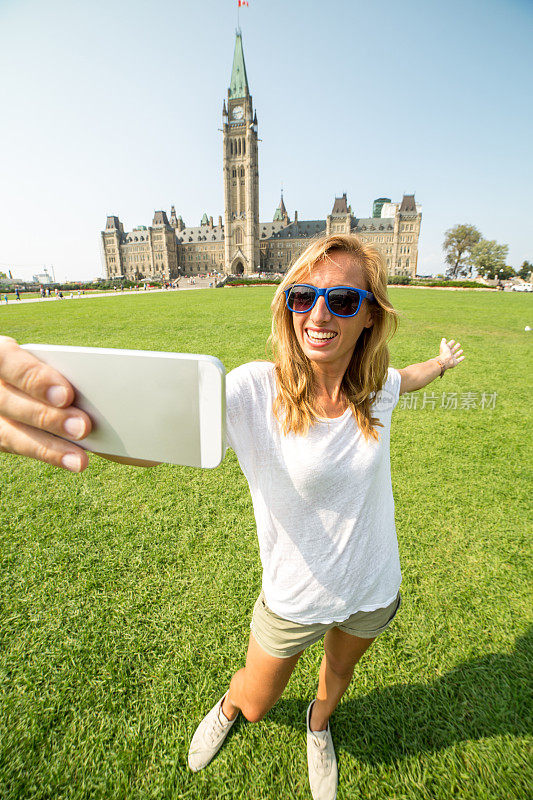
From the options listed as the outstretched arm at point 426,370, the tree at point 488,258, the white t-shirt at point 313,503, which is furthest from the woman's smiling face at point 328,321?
the tree at point 488,258

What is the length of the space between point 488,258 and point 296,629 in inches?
3057

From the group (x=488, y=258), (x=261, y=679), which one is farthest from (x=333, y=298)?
(x=488, y=258)

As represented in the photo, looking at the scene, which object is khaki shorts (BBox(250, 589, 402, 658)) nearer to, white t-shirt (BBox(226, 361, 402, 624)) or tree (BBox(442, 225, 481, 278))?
white t-shirt (BBox(226, 361, 402, 624))

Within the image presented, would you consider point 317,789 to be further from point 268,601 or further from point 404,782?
point 268,601

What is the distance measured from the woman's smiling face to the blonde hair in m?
0.03

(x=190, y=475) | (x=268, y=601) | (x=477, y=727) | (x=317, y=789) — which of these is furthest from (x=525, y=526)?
(x=190, y=475)

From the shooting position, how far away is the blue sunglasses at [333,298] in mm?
1285

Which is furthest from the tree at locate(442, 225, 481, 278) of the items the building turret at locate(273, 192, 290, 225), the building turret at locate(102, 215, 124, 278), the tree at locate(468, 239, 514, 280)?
the building turret at locate(102, 215, 124, 278)

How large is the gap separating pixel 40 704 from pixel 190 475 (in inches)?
92.0

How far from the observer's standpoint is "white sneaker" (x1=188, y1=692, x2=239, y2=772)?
5.68 ft

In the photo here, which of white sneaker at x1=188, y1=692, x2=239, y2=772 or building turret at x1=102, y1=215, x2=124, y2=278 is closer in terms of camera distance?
white sneaker at x1=188, y1=692, x2=239, y2=772

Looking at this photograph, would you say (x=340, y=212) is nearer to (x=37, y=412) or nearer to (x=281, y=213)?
(x=281, y=213)

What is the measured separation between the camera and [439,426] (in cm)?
546

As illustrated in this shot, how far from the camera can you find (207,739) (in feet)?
5.81
